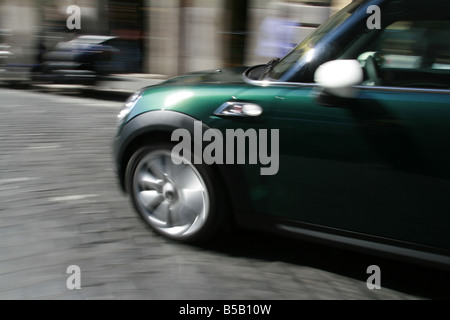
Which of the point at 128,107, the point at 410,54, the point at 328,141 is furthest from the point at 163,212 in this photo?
the point at 410,54

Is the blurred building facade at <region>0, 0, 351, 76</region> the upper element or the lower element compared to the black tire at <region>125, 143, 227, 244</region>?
upper

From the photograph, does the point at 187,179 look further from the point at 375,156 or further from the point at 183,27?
the point at 183,27

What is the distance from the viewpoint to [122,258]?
9.90ft

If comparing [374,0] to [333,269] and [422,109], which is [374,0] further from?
[333,269]

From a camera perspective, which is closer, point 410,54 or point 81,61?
point 410,54

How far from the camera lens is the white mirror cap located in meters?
2.48

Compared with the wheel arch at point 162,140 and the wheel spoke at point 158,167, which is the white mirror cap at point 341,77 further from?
the wheel spoke at point 158,167

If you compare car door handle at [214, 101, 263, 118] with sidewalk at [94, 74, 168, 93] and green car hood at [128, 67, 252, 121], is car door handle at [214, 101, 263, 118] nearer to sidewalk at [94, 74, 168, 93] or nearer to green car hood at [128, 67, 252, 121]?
green car hood at [128, 67, 252, 121]

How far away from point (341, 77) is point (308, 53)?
1.18ft

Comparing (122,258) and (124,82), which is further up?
(124,82)

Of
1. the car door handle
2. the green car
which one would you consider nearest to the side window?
the green car

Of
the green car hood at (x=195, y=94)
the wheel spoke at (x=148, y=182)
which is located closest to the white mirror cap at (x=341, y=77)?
the green car hood at (x=195, y=94)

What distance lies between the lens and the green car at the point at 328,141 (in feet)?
8.02
